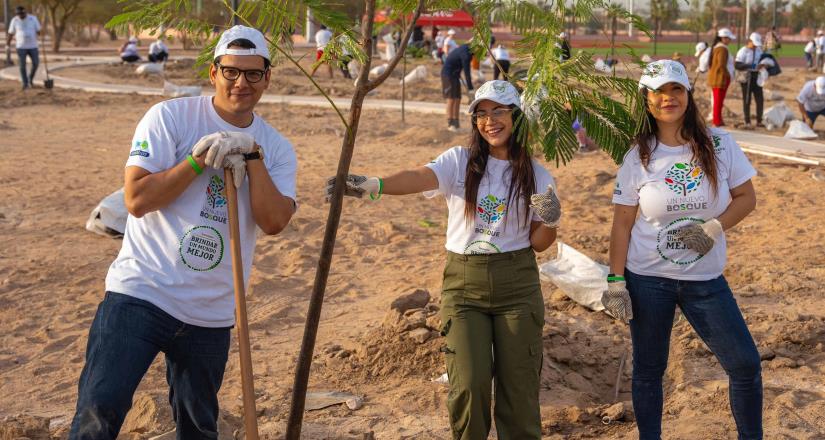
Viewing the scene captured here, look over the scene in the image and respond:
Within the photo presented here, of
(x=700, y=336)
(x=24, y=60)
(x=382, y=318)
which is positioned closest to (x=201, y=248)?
(x=700, y=336)

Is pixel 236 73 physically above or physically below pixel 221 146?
above

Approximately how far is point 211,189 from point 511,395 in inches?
55.8

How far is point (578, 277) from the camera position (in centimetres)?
675

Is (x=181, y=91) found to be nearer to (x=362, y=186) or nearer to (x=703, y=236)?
(x=362, y=186)

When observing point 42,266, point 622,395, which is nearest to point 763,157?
point 622,395

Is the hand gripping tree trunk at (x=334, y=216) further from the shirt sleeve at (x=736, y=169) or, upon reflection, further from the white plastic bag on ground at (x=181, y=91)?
the white plastic bag on ground at (x=181, y=91)

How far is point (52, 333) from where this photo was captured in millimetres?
6543

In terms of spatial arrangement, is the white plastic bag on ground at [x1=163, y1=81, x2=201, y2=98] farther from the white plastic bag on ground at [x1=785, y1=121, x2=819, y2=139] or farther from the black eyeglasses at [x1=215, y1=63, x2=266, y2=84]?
the black eyeglasses at [x1=215, y1=63, x2=266, y2=84]

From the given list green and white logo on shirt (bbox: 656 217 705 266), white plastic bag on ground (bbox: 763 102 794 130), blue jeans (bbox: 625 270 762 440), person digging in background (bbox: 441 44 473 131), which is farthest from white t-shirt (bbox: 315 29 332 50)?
white plastic bag on ground (bbox: 763 102 794 130)

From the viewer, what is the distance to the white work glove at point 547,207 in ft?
12.4

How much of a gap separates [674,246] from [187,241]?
1859mm

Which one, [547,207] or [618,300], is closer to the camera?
[547,207]

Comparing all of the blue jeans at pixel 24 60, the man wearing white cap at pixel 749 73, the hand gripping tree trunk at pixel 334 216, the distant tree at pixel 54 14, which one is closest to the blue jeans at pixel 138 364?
the hand gripping tree trunk at pixel 334 216

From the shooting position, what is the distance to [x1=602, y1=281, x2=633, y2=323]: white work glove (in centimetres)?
395
